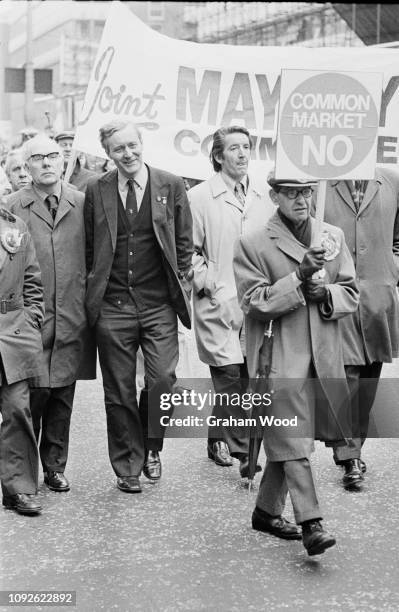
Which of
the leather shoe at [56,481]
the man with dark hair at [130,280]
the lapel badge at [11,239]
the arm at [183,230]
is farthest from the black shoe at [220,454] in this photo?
the lapel badge at [11,239]

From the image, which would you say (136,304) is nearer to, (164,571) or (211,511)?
(211,511)

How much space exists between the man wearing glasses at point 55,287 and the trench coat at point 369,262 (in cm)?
140

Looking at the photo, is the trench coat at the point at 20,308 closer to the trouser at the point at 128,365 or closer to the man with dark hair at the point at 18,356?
the man with dark hair at the point at 18,356

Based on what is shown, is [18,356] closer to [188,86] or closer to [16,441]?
[16,441]

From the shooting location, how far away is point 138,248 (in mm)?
5523

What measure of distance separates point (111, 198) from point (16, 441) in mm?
1354

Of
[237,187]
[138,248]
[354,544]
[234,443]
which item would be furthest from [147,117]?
[354,544]

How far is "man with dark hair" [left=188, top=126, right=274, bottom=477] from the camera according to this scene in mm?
6086

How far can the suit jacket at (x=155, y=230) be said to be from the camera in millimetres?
5504

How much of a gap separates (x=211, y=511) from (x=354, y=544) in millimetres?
806

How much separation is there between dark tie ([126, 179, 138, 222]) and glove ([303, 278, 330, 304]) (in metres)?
1.35

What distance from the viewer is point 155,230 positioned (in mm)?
5504

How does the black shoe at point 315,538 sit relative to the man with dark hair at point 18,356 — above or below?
below

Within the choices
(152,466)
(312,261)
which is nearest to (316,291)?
(312,261)
